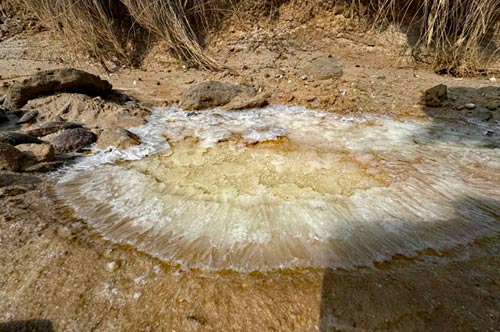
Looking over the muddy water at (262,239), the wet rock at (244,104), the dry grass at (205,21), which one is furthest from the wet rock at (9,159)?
Result: the dry grass at (205,21)

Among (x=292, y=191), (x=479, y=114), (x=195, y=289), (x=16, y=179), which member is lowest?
(x=479, y=114)

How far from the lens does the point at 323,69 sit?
4.14m

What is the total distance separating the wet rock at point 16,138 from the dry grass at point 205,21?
2.92 m

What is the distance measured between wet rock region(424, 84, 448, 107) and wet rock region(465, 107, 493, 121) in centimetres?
Result: 28

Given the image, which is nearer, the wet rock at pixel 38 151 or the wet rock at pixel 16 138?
the wet rock at pixel 38 151

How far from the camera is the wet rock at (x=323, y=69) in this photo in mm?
4051

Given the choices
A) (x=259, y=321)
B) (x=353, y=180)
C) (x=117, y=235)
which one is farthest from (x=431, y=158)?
(x=117, y=235)

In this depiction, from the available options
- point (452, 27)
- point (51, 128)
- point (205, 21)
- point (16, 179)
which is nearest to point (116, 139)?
point (51, 128)

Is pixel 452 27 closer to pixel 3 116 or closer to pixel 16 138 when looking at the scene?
pixel 16 138

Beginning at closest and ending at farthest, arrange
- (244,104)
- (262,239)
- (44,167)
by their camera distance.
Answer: (262,239) → (44,167) → (244,104)

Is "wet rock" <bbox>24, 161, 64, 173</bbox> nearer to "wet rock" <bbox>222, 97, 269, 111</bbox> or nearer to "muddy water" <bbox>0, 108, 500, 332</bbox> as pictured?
"muddy water" <bbox>0, 108, 500, 332</bbox>

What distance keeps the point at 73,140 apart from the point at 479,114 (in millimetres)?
3979

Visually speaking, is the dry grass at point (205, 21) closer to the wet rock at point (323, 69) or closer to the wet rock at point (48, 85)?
the wet rock at point (323, 69)

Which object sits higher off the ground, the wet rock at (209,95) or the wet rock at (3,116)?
the wet rock at (3,116)
